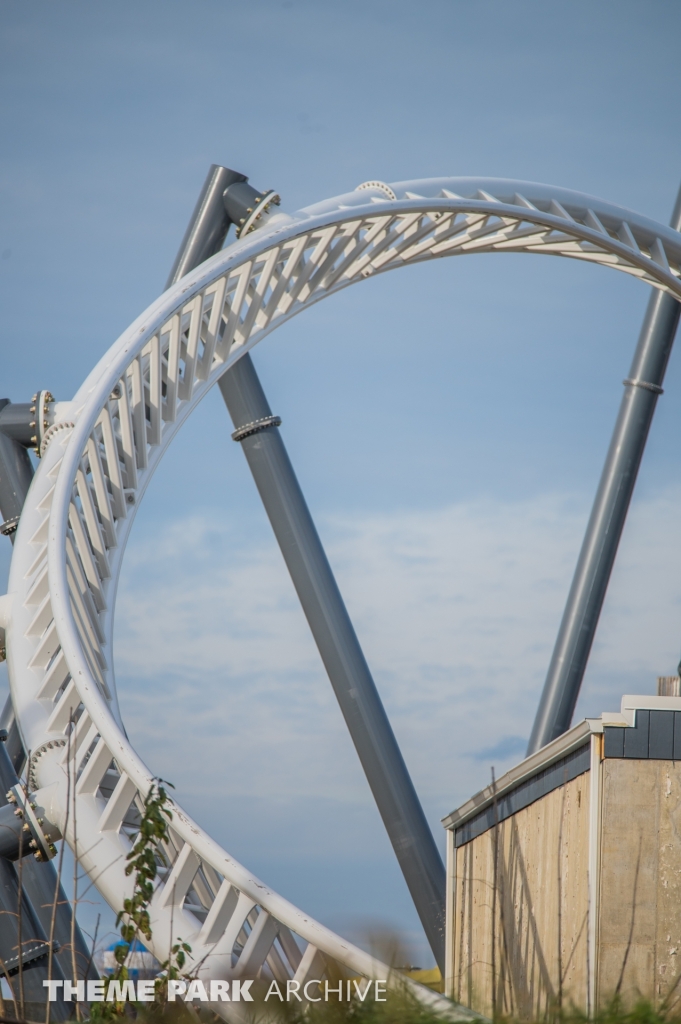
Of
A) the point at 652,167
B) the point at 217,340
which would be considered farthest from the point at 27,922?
the point at 652,167

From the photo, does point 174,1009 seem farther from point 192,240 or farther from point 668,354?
point 668,354

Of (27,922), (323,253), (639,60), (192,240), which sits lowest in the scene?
(27,922)

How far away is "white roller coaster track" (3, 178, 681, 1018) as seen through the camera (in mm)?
6707

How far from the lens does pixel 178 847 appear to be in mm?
6871

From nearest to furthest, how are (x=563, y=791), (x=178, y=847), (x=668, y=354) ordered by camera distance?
1. (x=178, y=847)
2. (x=563, y=791)
3. (x=668, y=354)

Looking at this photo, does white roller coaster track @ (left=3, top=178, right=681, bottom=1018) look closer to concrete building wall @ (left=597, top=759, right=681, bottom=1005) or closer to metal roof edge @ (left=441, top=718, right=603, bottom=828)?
concrete building wall @ (left=597, top=759, right=681, bottom=1005)

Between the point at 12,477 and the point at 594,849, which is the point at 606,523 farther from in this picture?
the point at 594,849

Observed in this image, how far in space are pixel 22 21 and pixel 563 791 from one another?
2105 centimetres

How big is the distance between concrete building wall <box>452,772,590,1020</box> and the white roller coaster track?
1.33 m

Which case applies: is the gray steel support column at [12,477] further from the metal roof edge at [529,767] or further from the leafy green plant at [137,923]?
the leafy green plant at [137,923]

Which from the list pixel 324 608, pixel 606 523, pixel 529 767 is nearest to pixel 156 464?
pixel 324 608

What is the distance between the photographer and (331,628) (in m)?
12.7

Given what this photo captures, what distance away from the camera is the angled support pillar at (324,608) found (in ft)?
41.3

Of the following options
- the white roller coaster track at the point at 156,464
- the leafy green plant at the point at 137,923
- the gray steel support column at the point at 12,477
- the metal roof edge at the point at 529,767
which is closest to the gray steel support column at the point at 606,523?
the white roller coaster track at the point at 156,464
